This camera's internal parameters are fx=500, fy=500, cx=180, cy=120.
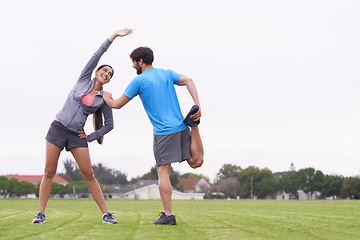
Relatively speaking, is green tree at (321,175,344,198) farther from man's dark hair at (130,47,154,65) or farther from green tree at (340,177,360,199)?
man's dark hair at (130,47,154,65)

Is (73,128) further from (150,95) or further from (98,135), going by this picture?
(150,95)

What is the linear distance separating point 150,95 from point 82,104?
0.93 metres

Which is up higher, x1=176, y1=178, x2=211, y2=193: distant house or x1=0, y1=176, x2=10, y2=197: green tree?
x1=176, y1=178, x2=211, y2=193: distant house

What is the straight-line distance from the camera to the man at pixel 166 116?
19.7ft

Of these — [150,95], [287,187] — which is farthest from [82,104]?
[287,187]

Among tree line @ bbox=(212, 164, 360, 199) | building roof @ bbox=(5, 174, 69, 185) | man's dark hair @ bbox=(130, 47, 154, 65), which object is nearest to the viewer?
man's dark hair @ bbox=(130, 47, 154, 65)

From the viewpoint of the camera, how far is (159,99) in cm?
612

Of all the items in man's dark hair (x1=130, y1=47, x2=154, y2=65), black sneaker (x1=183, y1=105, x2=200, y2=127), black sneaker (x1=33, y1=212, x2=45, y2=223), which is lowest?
black sneaker (x1=33, y1=212, x2=45, y2=223)

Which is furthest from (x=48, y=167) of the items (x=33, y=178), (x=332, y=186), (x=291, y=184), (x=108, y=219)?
(x=33, y=178)

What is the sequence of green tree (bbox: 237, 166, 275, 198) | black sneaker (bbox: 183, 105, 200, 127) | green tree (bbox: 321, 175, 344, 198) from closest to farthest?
black sneaker (bbox: 183, 105, 200, 127) < green tree (bbox: 321, 175, 344, 198) < green tree (bbox: 237, 166, 275, 198)

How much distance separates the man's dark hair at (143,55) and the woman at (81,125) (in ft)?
1.12

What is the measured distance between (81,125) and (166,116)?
113cm

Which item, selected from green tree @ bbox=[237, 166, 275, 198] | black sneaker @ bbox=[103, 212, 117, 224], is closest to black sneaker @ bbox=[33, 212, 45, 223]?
black sneaker @ bbox=[103, 212, 117, 224]

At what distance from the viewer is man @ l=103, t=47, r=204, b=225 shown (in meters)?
6.01
